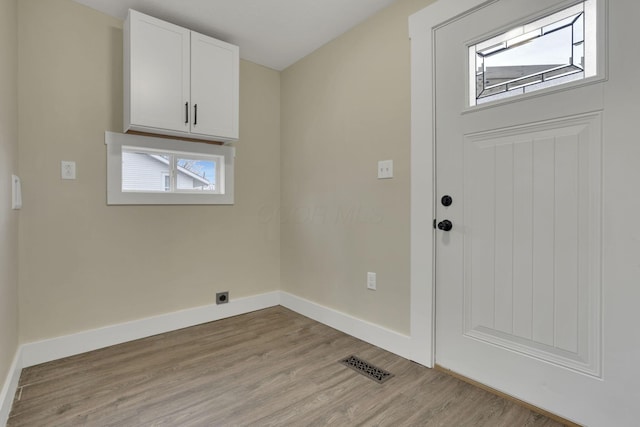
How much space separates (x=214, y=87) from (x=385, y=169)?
1434 mm

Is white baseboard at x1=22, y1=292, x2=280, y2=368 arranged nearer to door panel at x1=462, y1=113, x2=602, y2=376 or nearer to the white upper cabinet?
the white upper cabinet

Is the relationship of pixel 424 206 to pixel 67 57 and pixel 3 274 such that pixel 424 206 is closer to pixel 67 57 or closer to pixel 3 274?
pixel 3 274

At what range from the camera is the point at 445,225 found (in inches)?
73.4

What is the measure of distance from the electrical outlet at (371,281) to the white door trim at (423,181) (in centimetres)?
34

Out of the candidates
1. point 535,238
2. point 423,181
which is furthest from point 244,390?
point 535,238

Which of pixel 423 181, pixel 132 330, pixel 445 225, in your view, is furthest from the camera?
pixel 132 330

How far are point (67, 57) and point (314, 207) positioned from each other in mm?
2031

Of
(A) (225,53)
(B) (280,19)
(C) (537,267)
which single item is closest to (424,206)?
(C) (537,267)

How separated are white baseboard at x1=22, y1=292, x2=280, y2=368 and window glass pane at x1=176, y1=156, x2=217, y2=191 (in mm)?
1035

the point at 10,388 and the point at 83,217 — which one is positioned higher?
the point at 83,217

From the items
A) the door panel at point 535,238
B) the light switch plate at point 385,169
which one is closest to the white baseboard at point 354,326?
the door panel at point 535,238

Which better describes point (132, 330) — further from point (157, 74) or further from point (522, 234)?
point (522, 234)

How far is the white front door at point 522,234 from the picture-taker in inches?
54.3

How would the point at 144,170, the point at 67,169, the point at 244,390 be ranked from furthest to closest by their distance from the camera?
1. the point at 144,170
2. the point at 67,169
3. the point at 244,390
